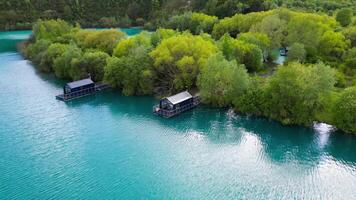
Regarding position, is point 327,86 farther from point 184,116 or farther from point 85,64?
point 85,64

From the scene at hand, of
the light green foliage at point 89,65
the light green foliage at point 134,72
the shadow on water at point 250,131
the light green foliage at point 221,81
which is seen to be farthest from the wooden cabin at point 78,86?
the light green foliage at point 221,81

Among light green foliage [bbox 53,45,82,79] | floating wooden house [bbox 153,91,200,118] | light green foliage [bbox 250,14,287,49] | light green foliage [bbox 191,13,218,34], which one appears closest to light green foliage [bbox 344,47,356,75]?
light green foliage [bbox 250,14,287,49]

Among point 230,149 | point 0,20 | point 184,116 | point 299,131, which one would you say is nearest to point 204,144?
point 230,149

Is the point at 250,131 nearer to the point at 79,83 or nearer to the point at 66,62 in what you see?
the point at 79,83

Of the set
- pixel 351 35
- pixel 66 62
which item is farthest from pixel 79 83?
pixel 351 35

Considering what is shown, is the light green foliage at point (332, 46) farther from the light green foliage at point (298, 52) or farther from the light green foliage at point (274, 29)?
the light green foliage at point (274, 29)

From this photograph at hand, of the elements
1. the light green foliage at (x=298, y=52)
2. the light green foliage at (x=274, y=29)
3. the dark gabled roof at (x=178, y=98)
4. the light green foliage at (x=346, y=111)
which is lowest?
the dark gabled roof at (x=178, y=98)
